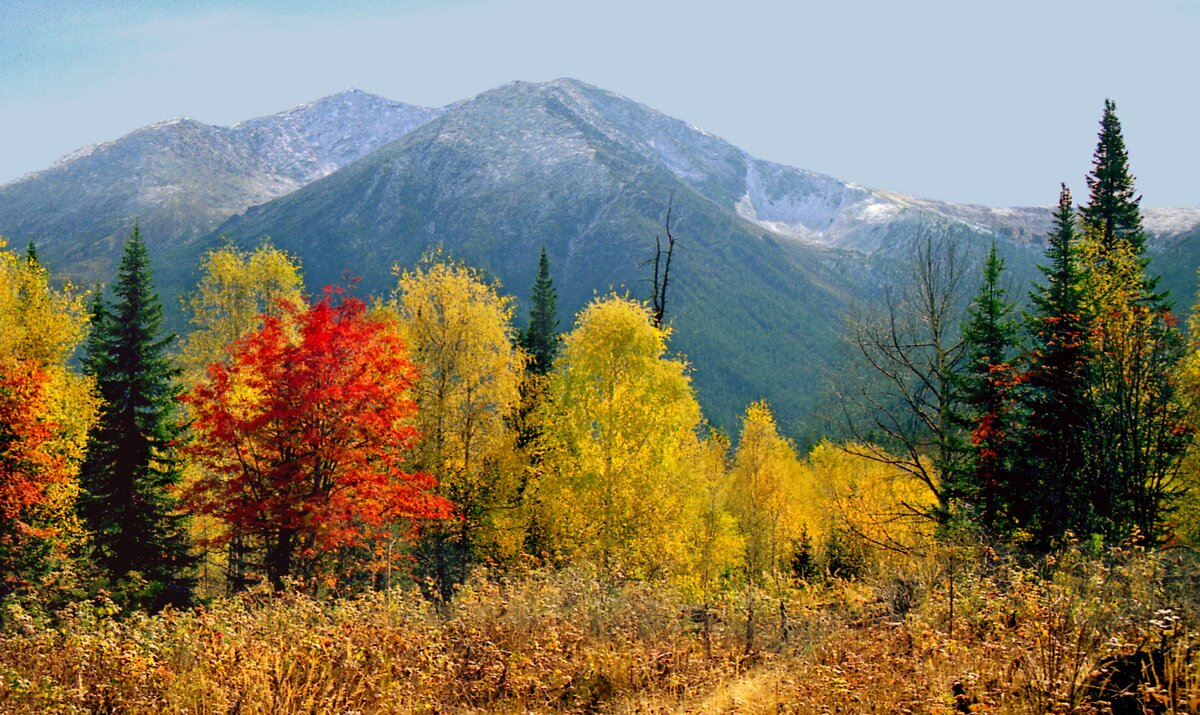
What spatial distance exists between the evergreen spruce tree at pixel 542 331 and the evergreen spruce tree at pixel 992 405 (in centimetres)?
1819

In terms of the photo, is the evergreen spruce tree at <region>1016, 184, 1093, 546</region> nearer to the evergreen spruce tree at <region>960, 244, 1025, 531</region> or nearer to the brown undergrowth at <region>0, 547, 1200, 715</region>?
the evergreen spruce tree at <region>960, 244, 1025, 531</region>

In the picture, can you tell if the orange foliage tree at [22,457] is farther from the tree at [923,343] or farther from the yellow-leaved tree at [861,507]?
the tree at [923,343]

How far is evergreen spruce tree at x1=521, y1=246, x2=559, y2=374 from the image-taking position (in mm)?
35156

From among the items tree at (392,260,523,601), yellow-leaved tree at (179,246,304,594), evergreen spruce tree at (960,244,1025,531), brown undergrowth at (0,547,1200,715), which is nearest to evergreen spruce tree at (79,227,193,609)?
yellow-leaved tree at (179,246,304,594)

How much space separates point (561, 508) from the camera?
24.8 m

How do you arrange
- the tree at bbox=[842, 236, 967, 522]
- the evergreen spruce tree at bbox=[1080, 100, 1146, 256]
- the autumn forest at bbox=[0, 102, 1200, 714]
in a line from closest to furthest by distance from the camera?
the autumn forest at bbox=[0, 102, 1200, 714] < the tree at bbox=[842, 236, 967, 522] < the evergreen spruce tree at bbox=[1080, 100, 1146, 256]

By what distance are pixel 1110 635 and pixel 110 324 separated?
33.2m

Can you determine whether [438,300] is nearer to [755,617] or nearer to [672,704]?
[755,617]

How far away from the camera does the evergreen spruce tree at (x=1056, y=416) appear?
19438mm

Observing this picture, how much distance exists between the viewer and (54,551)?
2609 cm

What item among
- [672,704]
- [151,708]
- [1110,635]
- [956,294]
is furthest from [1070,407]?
[151,708]

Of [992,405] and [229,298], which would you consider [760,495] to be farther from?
[229,298]

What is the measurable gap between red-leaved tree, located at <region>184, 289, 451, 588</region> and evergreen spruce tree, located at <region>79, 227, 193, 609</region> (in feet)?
31.9

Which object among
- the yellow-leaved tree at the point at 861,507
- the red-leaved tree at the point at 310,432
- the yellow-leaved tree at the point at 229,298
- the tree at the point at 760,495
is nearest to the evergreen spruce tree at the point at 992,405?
the yellow-leaved tree at the point at 861,507
